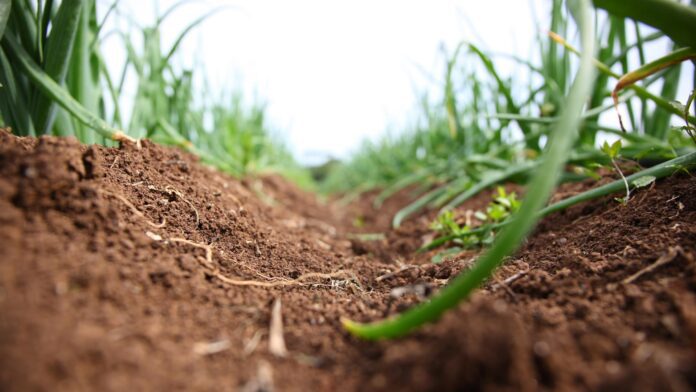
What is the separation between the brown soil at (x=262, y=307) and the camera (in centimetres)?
42

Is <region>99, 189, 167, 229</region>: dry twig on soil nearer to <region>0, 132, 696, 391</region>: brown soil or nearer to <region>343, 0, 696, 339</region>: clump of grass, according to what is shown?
<region>0, 132, 696, 391</region>: brown soil

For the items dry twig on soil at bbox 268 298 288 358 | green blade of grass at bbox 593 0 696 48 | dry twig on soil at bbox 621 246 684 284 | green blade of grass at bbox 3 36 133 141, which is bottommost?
dry twig on soil at bbox 268 298 288 358

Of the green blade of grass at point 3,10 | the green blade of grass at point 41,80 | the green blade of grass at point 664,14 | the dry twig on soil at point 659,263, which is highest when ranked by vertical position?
the green blade of grass at point 3,10

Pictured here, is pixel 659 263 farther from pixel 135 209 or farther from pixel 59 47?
pixel 59 47

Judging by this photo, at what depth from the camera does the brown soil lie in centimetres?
42

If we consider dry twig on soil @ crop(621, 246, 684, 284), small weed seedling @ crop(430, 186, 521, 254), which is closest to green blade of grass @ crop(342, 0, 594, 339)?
dry twig on soil @ crop(621, 246, 684, 284)

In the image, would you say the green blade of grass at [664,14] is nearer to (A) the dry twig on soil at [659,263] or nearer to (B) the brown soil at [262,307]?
(B) the brown soil at [262,307]

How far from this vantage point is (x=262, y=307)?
615 mm

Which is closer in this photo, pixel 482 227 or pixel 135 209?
pixel 135 209

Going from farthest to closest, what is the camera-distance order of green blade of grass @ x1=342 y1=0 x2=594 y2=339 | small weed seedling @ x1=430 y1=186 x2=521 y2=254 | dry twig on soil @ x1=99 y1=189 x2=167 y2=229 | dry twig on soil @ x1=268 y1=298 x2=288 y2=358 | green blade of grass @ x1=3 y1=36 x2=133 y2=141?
small weed seedling @ x1=430 y1=186 x2=521 y2=254
green blade of grass @ x1=3 y1=36 x2=133 y2=141
dry twig on soil @ x1=99 y1=189 x2=167 y2=229
dry twig on soil @ x1=268 y1=298 x2=288 y2=358
green blade of grass @ x1=342 y1=0 x2=594 y2=339

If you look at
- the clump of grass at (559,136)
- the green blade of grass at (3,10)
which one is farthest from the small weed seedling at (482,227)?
the green blade of grass at (3,10)

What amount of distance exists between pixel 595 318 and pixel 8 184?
2.46 feet

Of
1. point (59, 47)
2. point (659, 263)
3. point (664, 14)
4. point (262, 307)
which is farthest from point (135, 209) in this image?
point (664, 14)

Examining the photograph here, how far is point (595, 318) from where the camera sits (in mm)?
523
